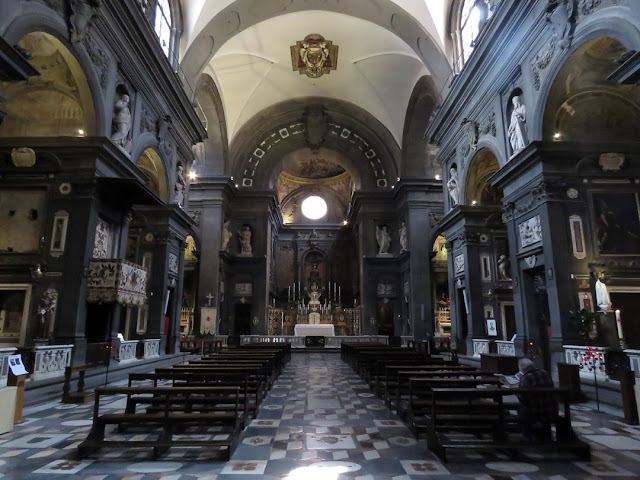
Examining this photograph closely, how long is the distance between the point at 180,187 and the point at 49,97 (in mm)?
6521

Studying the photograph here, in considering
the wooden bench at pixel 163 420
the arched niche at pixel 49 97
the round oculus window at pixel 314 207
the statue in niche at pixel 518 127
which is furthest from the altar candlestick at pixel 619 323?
the round oculus window at pixel 314 207

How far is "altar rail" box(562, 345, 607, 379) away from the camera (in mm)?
7688

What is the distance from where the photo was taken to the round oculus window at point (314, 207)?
3769 cm

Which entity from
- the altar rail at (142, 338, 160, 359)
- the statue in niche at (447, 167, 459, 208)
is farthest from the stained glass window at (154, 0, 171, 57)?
the statue in niche at (447, 167, 459, 208)

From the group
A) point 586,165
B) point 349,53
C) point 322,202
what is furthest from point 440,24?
point 322,202

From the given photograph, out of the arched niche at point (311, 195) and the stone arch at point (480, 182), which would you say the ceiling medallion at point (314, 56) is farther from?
the arched niche at point (311, 195)

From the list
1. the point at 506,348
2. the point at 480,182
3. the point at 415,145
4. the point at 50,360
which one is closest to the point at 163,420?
the point at 50,360

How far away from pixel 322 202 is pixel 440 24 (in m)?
23.0

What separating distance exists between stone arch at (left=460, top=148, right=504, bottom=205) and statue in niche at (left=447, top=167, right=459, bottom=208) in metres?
0.77

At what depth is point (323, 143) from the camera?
2786 centimetres

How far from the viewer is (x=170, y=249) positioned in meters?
15.6

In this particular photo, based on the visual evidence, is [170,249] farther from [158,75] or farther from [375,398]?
[375,398]

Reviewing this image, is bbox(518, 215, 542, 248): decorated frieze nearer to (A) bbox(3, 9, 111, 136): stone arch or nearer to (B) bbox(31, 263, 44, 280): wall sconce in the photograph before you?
(A) bbox(3, 9, 111, 136): stone arch

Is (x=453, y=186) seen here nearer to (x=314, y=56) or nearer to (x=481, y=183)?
(x=481, y=183)
